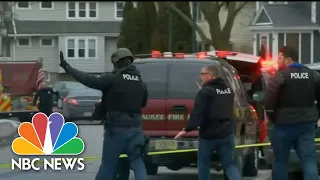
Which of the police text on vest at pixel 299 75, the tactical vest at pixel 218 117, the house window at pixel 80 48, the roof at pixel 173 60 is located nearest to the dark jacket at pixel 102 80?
the tactical vest at pixel 218 117

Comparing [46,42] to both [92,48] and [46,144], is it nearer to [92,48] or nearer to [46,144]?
[92,48]

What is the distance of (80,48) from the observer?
56719mm

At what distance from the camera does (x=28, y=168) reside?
496 inches

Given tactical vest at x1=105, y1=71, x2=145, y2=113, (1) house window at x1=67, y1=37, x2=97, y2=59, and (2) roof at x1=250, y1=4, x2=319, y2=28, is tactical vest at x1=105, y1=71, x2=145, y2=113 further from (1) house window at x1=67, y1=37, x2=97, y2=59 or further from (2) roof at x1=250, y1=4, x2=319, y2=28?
(1) house window at x1=67, y1=37, x2=97, y2=59

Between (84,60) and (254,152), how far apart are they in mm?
43911

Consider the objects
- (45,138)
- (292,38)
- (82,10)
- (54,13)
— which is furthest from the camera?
(54,13)

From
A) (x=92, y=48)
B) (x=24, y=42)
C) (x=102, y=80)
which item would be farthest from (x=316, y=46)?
(x=102, y=80)

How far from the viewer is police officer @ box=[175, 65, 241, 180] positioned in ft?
29.9

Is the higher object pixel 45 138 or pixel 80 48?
pixel 45 138

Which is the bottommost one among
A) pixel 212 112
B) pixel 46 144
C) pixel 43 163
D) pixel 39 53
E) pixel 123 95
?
pixel 39 53

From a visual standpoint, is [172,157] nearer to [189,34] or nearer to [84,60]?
[189,34]

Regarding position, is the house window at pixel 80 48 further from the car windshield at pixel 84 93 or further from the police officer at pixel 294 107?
the police officer at pixel 294 107

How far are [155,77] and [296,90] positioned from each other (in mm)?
2448

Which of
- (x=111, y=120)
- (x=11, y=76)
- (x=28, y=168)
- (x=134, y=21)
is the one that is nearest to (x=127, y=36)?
(x=134, y=21)
